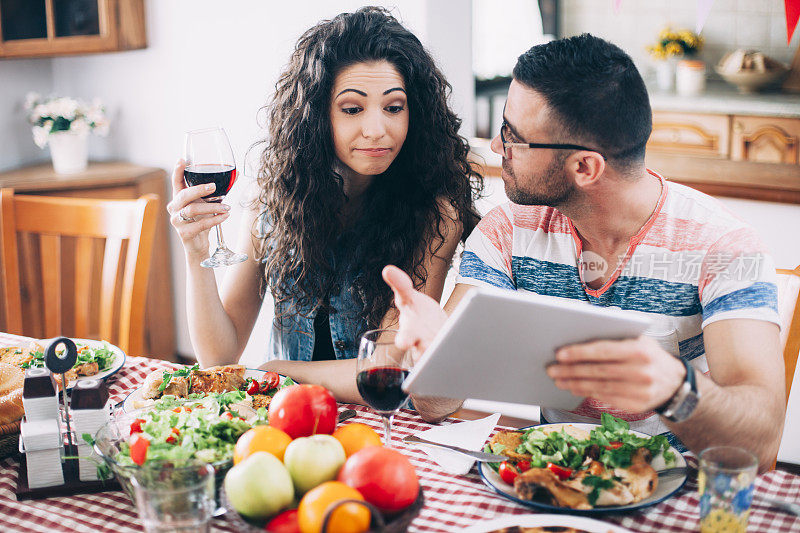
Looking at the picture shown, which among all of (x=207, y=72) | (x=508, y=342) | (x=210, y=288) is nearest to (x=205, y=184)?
(x=210, y=288)

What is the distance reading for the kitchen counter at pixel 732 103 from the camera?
4148mm

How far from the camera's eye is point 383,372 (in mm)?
1164

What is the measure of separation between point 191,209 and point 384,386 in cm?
62

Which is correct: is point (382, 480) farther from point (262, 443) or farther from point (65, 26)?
point (65, 26)

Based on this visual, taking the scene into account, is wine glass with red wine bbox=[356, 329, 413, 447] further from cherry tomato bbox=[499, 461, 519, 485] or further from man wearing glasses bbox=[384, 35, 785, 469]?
cherry tomato bbox=[499, 461, 519, 485]

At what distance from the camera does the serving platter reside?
1.35 metres

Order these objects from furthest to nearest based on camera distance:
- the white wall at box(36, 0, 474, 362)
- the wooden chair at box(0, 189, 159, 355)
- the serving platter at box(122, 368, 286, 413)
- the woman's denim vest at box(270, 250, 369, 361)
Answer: the white wall at box(36, 0, 474, 362)
the wooden chair at box(0, 189, 159, 355)
the woman's denim vest at box(270, 250, 369, 361)
the serving platter at box(122, 368, 286, 413)

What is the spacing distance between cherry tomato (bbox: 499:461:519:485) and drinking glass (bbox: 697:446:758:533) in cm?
26

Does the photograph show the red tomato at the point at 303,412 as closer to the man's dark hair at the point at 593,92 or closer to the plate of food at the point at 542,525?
the plate of food at the point at 542,525

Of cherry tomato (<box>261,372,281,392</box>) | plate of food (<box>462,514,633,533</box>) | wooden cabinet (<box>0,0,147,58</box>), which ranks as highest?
wooden cabinet (<box>0,0,147,58</box>)

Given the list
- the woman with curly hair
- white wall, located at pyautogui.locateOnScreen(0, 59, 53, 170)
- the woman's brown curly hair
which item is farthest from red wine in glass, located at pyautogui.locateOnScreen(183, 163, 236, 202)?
white wall, located at pyautogui.locateOnScreen(0, 59, 53, 170)

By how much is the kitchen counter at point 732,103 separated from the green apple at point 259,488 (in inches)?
142

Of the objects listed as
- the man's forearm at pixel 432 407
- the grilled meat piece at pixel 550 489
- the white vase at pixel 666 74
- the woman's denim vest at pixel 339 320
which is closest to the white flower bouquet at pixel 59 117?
the woman's denim vest at pixel 339 320

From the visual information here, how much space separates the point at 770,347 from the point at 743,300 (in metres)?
0.09
